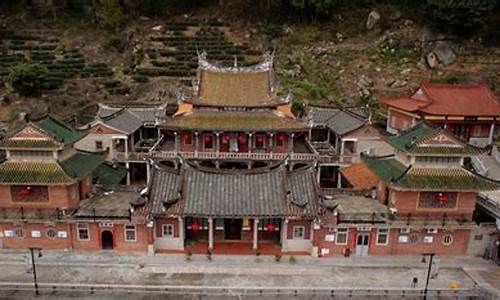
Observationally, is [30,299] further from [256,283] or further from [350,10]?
[350,10]

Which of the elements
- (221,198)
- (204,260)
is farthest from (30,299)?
(221,198)

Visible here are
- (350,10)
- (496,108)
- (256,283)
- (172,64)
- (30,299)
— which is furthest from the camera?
(350,10)

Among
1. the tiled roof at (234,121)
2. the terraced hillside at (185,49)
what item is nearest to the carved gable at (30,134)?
the tiled roof at (234,121)

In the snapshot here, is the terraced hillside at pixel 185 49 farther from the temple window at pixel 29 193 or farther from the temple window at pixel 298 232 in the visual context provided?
the temple window at pixel 298 232

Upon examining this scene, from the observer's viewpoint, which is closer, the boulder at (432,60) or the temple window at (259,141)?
the temple window at (259,141)

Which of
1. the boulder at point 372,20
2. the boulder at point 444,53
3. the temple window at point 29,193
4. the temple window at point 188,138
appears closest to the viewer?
the temple window at point 29,193

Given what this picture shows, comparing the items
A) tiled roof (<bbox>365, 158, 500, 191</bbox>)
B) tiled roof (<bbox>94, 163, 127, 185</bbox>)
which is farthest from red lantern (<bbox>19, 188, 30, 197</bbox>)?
tiled roof (<bbox>365, 158, 500, 191</bbox>)
